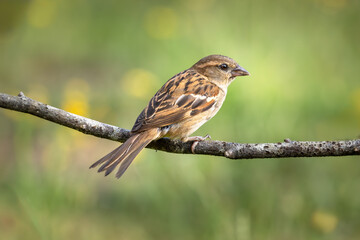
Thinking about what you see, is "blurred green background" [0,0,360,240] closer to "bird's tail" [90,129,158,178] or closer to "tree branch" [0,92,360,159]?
"bird's tail" [90,129,158,178]

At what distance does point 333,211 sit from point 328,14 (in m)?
3.85

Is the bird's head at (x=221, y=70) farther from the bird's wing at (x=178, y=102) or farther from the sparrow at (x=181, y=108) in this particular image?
the bird's wing at (x=178, y=102)

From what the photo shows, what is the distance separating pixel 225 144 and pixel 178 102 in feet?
3.65

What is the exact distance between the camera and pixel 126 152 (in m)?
3.85

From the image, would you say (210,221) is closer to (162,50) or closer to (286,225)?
(286,225)

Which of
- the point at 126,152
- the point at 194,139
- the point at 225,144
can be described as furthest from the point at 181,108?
the point at 225,144

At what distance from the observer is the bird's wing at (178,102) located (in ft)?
13.9

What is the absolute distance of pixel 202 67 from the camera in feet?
17.2

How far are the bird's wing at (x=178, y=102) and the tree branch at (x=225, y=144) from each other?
430 mm

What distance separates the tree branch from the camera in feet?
10.5

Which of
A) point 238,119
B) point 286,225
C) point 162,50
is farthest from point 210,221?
point 162,50

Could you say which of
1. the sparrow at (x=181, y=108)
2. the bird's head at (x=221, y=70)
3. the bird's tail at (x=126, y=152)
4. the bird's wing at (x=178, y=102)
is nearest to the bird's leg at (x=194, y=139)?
the sparrow at (x=181, y=108)

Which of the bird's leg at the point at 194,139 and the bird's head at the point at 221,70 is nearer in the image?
the bird's leg at the point at 194,139

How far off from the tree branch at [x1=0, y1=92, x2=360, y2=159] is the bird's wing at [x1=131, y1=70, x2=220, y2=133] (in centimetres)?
43
